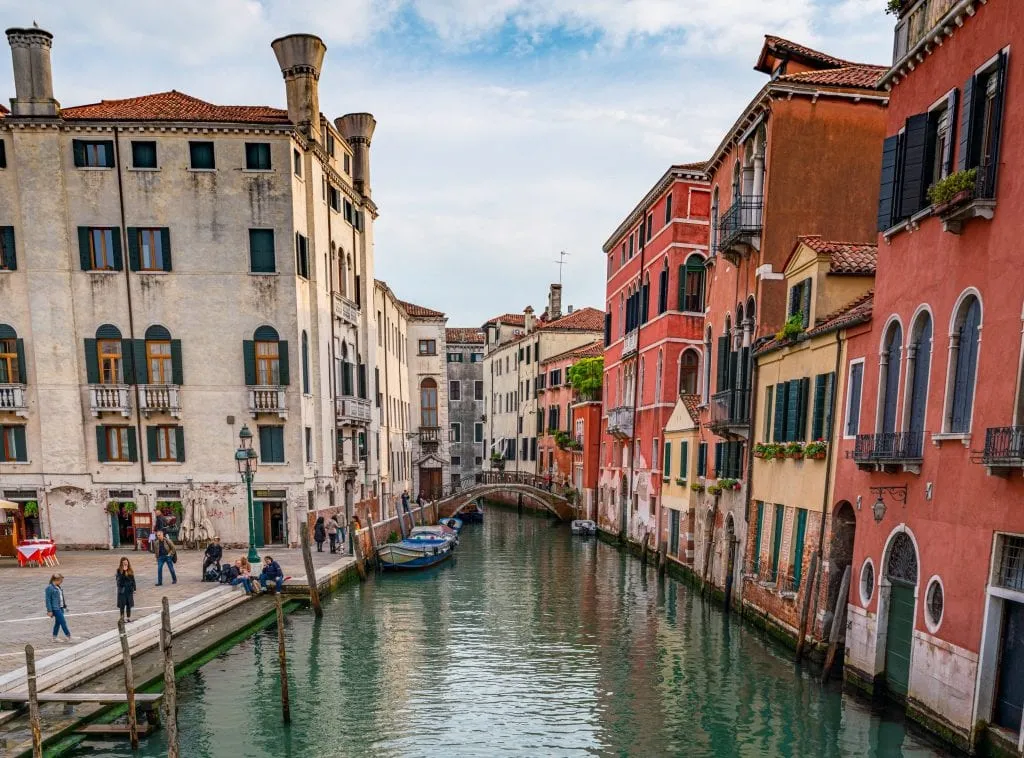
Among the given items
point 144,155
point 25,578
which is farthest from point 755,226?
point 25,578

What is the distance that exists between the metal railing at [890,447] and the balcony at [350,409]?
18.1 meters

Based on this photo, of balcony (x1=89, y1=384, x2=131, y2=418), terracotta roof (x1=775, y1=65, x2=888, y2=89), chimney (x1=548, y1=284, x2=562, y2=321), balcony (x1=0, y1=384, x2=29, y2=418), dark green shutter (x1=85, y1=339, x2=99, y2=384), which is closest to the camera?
terracotta roof (x1=775, y1=65, x2=888, y2=89)

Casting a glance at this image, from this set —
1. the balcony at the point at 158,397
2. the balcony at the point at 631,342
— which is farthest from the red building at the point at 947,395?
the balcony at the point at 158,397

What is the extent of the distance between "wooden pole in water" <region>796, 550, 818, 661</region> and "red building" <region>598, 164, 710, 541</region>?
12177mm

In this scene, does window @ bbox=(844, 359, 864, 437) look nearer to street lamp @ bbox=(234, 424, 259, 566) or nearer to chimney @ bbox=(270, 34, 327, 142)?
street lamp @ bbox=(234, 424, 259, 566)

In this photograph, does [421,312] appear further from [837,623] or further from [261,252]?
[837,623]

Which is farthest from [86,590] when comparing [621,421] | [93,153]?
[621,421]

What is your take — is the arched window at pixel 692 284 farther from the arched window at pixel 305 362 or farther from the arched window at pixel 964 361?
the arched window at pixel 964 361

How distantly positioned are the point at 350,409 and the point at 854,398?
18.0m

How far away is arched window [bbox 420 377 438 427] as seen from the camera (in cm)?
4325

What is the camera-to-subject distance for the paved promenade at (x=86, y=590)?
12578 millimetres

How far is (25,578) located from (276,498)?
6.72 m

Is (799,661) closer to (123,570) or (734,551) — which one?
(734,551)

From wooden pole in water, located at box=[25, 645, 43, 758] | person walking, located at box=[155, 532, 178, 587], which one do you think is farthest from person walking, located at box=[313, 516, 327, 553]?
wooden pole in water, located at box=[25, 645, 43, 758]
